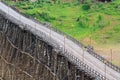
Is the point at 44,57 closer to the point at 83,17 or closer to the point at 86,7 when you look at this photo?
the point at 83,17

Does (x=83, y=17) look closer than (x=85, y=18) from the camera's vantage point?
No

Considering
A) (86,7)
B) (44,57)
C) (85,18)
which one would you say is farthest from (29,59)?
(86,7)

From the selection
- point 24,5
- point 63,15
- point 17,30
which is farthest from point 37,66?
point 24,5

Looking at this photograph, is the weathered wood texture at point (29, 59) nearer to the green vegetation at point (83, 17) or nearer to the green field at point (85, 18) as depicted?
the green field at point (85, 18)

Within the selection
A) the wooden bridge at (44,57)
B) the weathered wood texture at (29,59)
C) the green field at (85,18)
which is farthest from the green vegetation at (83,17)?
the weathered wood texture at (29,59)

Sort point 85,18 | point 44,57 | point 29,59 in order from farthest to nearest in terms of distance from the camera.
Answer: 1. point 85,18
2. point 29,59
3. point 44,57

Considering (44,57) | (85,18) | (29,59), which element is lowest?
(85,18)

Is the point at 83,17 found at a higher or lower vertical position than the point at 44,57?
lower

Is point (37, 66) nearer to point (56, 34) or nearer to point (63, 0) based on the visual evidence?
point (56, 34)

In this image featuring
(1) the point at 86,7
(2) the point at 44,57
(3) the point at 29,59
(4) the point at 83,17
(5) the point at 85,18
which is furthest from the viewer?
(1) the point at 86,7
